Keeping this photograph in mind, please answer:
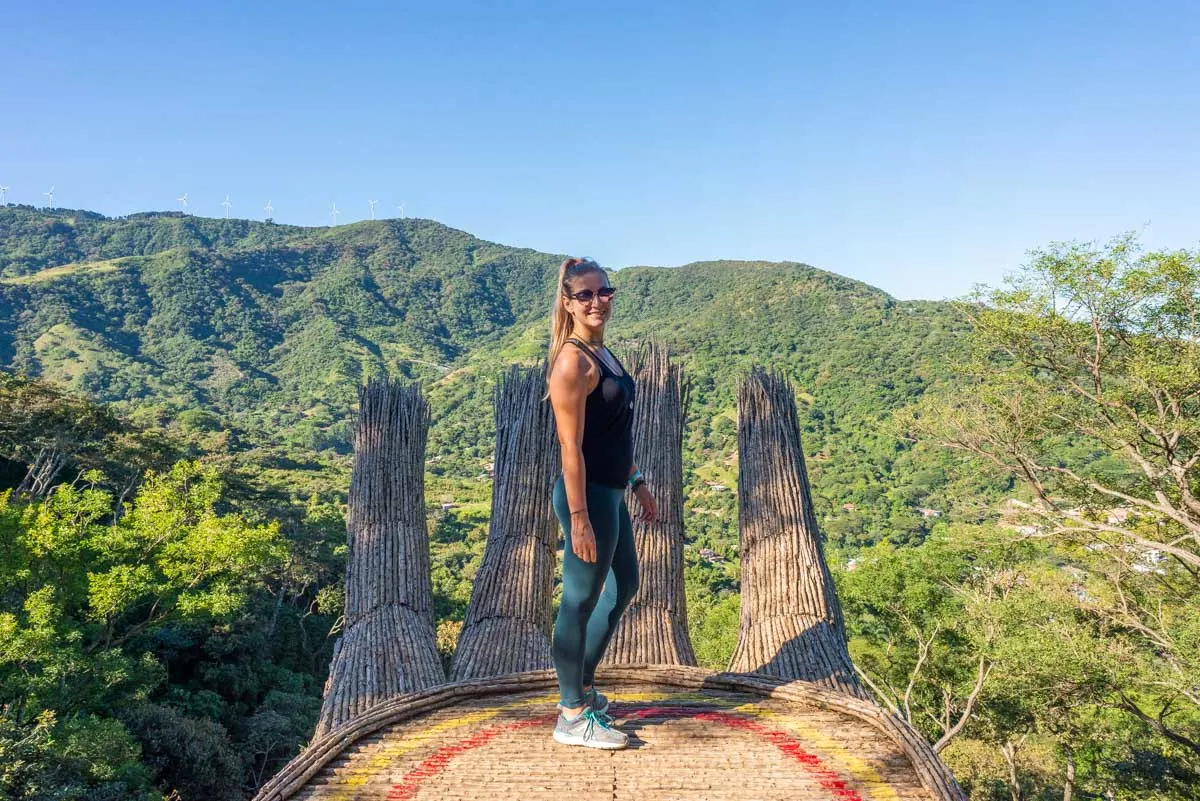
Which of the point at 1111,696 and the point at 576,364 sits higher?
the point at 576,364

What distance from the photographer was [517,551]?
19.4ft

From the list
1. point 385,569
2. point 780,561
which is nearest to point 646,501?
point 780,561

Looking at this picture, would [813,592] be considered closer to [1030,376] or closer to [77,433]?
[1030,376]

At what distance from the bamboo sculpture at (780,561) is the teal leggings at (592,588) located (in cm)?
184

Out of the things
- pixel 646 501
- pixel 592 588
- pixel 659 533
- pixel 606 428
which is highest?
pixel 606 428

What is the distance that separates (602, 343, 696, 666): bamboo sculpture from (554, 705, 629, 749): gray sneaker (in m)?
1.49

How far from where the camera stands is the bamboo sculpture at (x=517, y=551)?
5.21 meters

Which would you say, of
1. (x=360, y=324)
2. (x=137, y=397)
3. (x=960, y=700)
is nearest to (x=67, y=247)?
(x=360, y=324)

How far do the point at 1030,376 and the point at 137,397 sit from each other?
83085mm

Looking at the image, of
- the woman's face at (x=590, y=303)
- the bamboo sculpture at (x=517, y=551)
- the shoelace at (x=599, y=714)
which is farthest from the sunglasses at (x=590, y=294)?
the bamboo sculpture at (x=517, y=551)

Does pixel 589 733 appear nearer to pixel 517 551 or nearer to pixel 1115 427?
pixel 517 551

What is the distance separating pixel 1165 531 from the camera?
14.1m

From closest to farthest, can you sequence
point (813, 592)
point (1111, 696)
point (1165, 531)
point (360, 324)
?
point (813, 592)
point (1111, 696)
point (1165, 531)
point (360, 324)

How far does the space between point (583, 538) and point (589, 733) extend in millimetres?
1021
